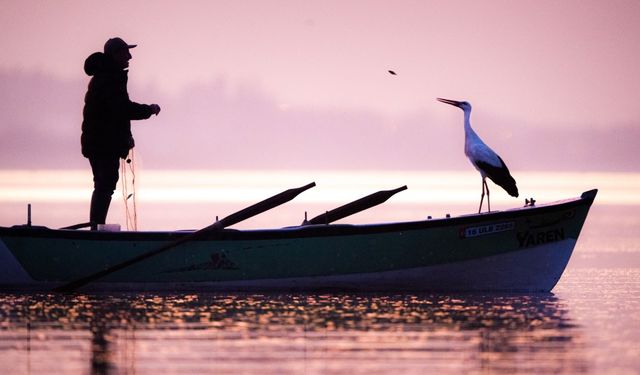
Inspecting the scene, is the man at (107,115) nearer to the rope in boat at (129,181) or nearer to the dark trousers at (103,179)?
the dark trousers at (103,179)

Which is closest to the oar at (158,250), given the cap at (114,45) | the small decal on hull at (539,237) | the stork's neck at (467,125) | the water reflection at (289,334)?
the water reflection at (289,334)

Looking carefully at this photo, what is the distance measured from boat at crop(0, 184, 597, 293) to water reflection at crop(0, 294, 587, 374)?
0.62 meters

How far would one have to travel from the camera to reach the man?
67.0 feet

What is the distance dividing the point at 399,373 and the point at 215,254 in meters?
8.23

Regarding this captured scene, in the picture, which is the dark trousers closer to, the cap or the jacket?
the jacket

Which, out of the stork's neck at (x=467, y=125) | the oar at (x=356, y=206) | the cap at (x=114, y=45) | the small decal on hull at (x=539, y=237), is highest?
the cap at (x=114, y=45)

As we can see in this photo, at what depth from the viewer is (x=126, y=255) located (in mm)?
20438

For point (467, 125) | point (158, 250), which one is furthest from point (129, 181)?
point (467, 125)

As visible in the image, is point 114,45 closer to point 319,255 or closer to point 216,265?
point 216,265

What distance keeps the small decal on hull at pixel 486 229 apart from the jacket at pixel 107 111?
4.07 m

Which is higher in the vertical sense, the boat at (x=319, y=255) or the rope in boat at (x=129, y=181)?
the rope in boat at (x=129, y=181)

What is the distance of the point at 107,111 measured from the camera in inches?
808

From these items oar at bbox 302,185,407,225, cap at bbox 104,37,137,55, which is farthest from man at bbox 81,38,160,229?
oar at bbox 302,185,407,225

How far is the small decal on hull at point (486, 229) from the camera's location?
2009 centimetres
